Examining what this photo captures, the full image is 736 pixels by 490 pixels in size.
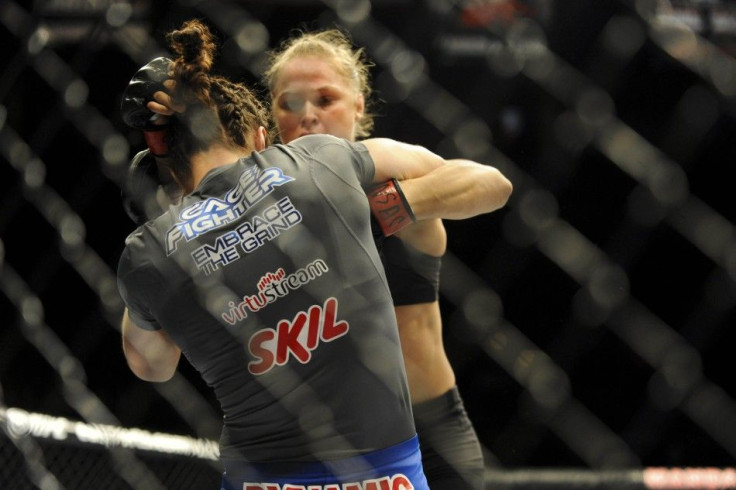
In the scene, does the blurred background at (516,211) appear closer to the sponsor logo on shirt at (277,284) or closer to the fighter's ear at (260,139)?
the fighter's ear at (260,139)

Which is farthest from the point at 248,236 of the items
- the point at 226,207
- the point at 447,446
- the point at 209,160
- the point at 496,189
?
the point at 447,446

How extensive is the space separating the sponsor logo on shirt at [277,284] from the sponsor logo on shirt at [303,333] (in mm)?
34

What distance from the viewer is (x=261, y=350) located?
4.07ft

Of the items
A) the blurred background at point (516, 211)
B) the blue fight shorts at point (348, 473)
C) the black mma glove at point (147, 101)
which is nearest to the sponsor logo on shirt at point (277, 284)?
the blue fight shorts at point (348, 473)

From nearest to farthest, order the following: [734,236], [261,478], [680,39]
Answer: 1. [261,478]
2. [680,39]
3. [734,236]

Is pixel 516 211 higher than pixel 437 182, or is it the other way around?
pixel 437 182

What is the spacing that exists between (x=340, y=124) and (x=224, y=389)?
68cm

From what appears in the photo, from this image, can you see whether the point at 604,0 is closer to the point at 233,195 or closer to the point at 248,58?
the point at 248,58

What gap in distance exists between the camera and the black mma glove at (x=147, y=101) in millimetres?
1403

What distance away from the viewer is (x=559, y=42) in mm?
2674

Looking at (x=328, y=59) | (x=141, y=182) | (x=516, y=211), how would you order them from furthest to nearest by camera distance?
(x=516, y=211)
(x=328, y=59)
(x=141, y=182)

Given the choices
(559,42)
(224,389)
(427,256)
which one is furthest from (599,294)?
(224,389)

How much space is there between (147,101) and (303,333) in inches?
17.9

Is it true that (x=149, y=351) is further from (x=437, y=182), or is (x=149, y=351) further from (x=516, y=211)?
(x=516, y=211)
